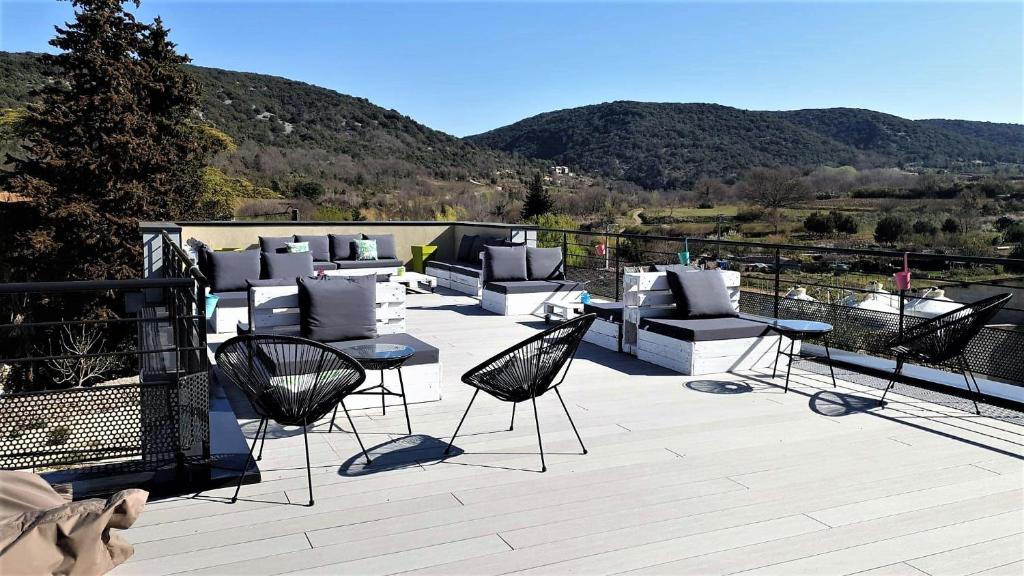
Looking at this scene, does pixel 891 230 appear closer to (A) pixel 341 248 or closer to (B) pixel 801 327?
(A) pixel 341 248

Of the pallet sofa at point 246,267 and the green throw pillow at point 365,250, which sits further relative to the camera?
the green throw pillow at point 365,250

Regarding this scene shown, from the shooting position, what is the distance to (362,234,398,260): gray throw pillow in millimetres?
11523

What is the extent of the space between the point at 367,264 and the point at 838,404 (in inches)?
305

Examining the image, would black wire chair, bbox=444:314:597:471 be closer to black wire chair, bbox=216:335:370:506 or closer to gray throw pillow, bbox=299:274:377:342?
black wire chair, bbox=216:335:370:506

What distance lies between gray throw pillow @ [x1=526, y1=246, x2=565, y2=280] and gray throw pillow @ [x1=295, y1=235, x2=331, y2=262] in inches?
142

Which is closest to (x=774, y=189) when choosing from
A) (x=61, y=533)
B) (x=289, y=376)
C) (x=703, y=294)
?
(x=703, y=294)

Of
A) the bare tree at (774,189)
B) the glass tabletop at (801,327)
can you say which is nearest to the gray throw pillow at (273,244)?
the glass tabletop at (801,327)

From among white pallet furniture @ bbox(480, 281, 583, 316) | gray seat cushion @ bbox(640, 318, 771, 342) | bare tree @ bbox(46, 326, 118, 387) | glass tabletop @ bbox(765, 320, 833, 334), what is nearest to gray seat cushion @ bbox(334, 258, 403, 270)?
white pallet furniture @ bbox(480, 281, 583, 316)

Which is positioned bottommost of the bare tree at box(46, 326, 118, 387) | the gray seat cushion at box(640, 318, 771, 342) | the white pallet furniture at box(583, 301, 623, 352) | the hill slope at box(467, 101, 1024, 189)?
the bare tree at box(46, 326, 118, 387)

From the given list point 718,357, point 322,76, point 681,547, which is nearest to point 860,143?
point 322,76

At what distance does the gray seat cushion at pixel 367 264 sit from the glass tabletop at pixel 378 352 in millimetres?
6477

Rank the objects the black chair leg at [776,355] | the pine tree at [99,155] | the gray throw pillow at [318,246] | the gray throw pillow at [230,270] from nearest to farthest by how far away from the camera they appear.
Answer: the black chair leg at [776,355], the gray throw pillow at [230,270], the gray throw pillow at [318,246], the pine tree at [99,155]

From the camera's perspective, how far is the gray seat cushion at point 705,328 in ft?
17.6

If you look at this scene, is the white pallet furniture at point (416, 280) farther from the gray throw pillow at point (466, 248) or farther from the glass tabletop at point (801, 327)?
the glass tabletop at point (801, 327)
